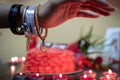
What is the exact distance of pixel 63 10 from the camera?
483 millimetres

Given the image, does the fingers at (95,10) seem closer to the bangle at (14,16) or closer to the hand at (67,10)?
the hand at (67,10)

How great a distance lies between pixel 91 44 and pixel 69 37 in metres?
0.16

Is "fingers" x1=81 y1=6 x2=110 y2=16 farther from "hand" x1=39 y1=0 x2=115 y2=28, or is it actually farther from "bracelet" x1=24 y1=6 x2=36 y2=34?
"bracelet" x1=24 y1=6 x2=36 y2=34

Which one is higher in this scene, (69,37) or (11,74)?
(69,37)

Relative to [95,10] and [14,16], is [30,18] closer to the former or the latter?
[14,16]

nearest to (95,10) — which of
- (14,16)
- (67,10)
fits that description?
(67,10)

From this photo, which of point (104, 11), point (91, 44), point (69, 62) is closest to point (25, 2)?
point (104, 11)

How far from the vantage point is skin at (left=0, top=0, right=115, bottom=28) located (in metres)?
0.47

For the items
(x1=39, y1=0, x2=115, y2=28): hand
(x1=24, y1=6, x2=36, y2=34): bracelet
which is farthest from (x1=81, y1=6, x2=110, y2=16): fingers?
(x1=24, y1=6, x2=36, y2=34): bracelet

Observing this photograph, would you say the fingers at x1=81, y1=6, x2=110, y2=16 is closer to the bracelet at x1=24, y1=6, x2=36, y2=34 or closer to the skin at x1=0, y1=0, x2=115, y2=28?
the skin at x1=0, y1=0, x2=115, y2=28

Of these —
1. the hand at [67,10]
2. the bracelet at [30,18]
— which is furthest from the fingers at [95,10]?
the bracelet at [30,18]

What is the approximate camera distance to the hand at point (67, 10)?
469mm

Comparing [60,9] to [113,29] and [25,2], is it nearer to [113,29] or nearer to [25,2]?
[25,2]

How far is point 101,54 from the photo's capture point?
4.85ft
